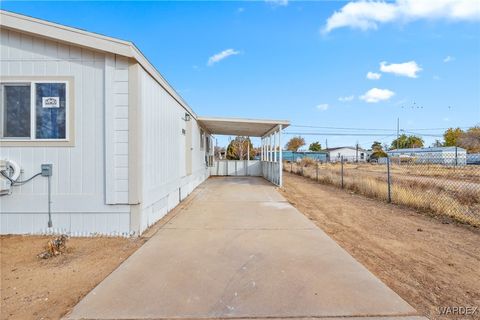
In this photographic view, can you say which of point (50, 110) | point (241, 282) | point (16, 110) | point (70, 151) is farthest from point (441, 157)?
point (16, 110)

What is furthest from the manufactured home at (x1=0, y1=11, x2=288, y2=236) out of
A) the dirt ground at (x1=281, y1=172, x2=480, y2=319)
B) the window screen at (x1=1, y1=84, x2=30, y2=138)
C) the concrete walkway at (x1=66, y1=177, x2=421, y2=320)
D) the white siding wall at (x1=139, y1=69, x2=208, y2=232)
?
the dirt ground at (x1=281, y1=172, x2=480, y2=319)

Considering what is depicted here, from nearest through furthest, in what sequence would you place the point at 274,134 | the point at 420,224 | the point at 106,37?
the point at 106,37, the point at 420,224, the point at 274,134

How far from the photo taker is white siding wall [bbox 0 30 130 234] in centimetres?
445

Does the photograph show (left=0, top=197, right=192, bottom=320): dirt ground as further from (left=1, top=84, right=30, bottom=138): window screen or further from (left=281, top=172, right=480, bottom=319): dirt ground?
(left=281, top=172, right=480, bottom=319): dirt ground

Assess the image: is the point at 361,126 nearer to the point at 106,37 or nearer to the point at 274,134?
the point at 274,134

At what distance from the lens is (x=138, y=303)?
7.87ft

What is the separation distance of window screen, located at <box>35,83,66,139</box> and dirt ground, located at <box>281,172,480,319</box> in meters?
4.99

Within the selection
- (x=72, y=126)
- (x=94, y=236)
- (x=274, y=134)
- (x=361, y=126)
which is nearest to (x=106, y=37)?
(x=72, y=126)

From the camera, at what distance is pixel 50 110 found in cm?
445

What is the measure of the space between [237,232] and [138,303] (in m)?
2.40

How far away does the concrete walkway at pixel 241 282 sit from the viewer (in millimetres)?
2281

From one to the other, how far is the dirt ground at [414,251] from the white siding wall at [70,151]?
3.96m

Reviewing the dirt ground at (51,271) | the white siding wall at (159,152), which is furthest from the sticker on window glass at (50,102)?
the dirt ground at (51,271)

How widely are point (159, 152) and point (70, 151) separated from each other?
5.55 feet
